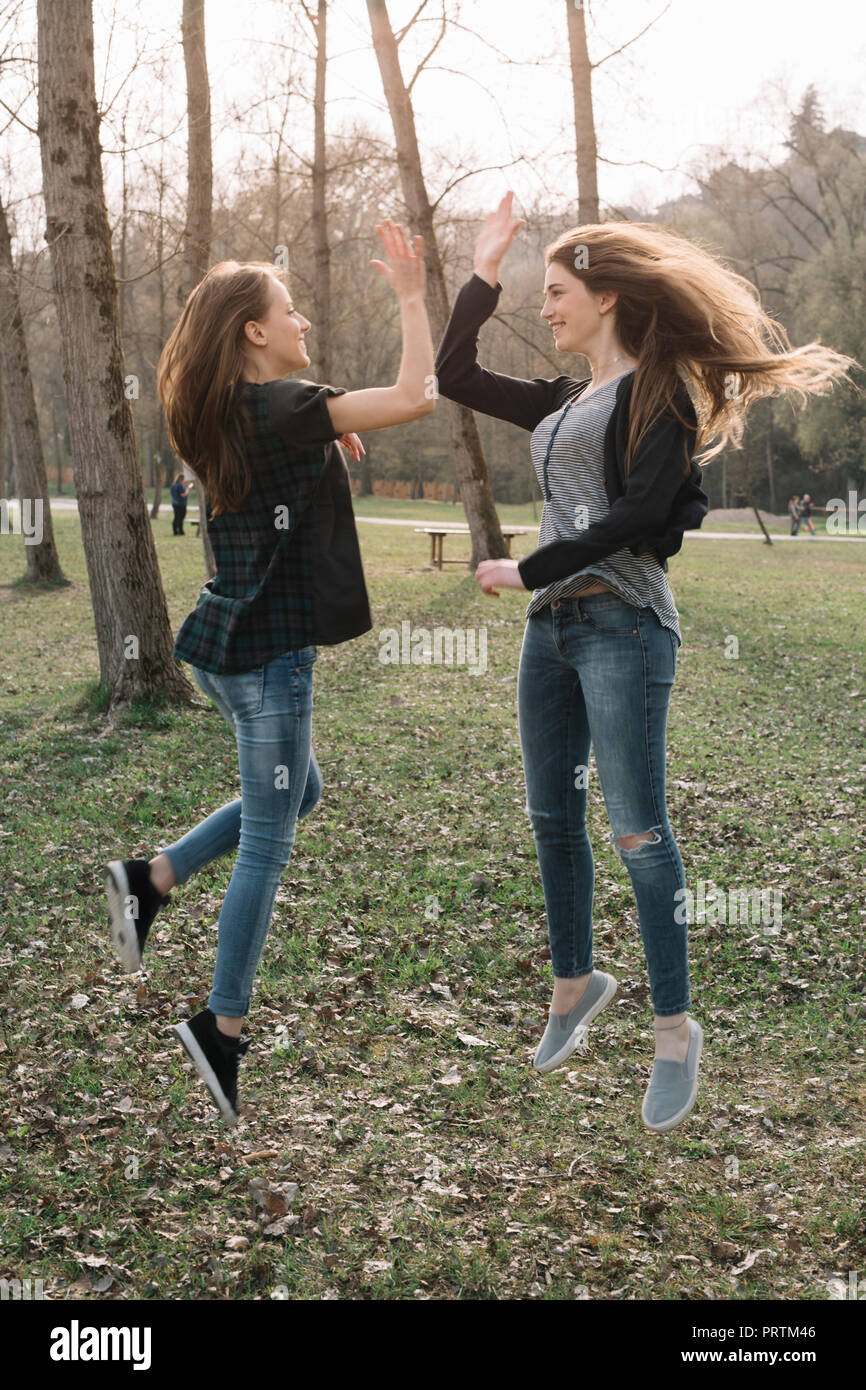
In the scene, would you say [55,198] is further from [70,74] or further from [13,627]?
[13,627]

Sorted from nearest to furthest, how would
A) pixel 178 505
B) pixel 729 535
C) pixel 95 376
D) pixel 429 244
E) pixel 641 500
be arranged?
pixel 641 500 < pixel 95 376 < pixel 429 244 < pixel 178 505 < pixel 729 535

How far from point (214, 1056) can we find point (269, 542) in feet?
4.84

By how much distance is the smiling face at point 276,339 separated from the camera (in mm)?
3238

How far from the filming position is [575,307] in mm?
3365

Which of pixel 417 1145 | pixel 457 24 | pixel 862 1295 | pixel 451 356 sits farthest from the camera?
pixel 457 24

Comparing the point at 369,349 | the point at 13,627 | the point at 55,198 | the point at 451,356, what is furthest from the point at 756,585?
the point at 369,349

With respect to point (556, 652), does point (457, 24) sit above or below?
above

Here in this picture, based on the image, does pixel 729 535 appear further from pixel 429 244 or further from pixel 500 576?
pixel 500 576

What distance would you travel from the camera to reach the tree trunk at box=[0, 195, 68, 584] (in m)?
17.2

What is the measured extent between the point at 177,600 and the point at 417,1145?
14.3m

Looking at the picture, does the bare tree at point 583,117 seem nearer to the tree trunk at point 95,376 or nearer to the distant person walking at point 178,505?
the tree trunk at point 95,376

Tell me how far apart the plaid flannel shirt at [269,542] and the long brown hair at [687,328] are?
857 millimetres

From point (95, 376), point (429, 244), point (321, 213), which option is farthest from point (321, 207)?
point (95, 376)

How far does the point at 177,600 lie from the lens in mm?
17594
